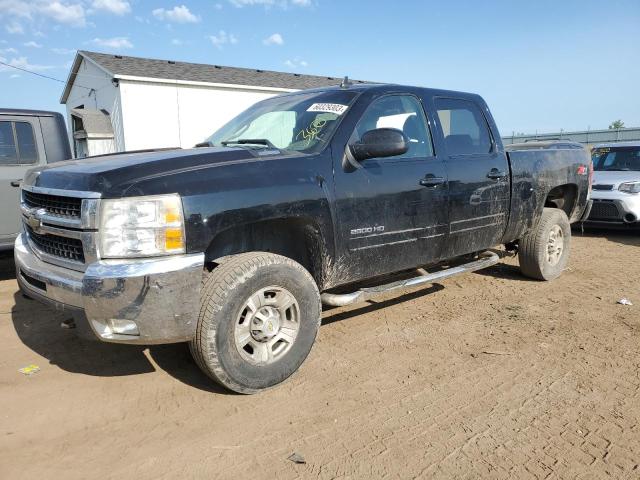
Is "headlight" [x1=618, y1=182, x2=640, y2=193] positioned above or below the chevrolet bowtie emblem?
below

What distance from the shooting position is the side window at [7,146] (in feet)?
19.5

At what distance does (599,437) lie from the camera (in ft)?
8.78

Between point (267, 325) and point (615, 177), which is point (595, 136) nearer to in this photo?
point (615, 177)

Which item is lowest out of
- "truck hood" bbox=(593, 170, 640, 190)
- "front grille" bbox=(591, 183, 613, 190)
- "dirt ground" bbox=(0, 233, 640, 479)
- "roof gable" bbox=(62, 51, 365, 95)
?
"dirt ground" bbox=(0, 233, 640, 479)

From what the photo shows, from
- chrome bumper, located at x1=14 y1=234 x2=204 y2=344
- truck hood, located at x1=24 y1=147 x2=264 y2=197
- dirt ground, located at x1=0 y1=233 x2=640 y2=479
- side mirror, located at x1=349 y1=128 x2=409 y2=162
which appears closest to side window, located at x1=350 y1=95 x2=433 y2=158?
side mirror, located at x1=349 y1=128 x2=409 y2=162

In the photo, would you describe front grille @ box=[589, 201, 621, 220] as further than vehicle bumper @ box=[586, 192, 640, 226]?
Yes

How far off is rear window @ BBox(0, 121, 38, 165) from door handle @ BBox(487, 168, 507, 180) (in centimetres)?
525

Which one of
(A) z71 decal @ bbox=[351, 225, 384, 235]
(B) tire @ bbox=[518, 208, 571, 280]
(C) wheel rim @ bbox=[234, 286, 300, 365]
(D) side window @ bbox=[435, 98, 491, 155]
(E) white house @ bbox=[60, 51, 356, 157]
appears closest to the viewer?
(C) wheel rim @ bbox=[234, 286, 300, 365]

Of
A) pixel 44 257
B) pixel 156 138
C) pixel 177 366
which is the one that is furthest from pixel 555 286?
pixel 156 138

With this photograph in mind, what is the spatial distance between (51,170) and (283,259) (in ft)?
5.29

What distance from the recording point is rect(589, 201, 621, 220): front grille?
8.91 m

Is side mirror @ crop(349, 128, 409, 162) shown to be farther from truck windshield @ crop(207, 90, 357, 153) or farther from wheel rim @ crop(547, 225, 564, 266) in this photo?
wheel rim @ crop(547, 225, 564, 266)

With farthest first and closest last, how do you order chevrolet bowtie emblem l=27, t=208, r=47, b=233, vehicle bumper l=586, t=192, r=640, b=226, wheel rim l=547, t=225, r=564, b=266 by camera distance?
vehicle bumper l=586, t=192, r=640, b=226 → wheel rim l=547, t=225, r=564, b=266 → chevrolet bowtie emblem l=27, t=208, r=47, b=233

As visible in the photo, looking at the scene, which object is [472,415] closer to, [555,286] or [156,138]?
[555,286]
